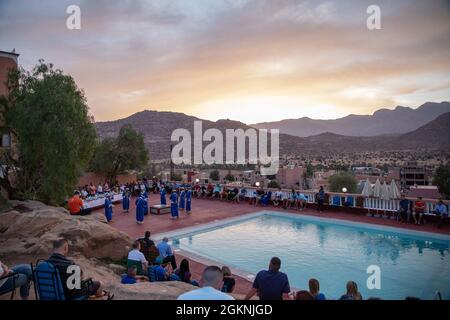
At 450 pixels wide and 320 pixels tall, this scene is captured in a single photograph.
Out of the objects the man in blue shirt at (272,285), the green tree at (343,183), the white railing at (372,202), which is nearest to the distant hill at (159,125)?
the green tree at (343,183)

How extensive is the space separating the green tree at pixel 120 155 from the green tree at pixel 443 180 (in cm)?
3217

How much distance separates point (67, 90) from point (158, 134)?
200 feet

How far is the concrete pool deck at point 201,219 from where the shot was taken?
1368 centimetres

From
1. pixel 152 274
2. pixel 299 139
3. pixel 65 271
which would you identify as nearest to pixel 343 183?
pixel 152 274

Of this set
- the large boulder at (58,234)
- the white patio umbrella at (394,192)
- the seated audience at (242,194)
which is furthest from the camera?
the seated audience at (242,194)

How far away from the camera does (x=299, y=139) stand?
91.3 m

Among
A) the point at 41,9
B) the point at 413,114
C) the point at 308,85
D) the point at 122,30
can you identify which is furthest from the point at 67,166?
the point at 413,114

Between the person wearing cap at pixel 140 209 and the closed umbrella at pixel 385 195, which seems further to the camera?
the closed umbrella at pixel 385 195

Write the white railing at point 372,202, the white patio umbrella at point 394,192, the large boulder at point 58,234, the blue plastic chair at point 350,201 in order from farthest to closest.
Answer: the blue plastic chair at point 350,201 → the white patio umbrella at point 394,192 → the white railing at point 372,202 → the large boulder at point 58,234

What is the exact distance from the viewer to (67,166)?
13508 mm

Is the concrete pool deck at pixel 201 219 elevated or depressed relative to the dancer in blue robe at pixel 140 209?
depressed

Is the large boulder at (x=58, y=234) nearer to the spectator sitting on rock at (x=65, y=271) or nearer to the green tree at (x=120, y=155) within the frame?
the spectator sitting on rock at (x=65, y=271)

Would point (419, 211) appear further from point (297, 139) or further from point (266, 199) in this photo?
point (297, 139)
